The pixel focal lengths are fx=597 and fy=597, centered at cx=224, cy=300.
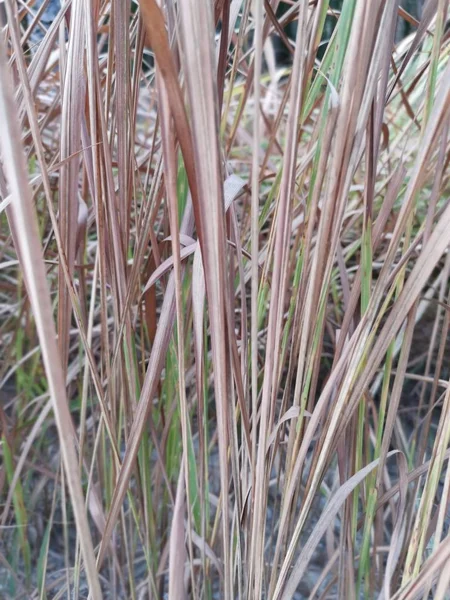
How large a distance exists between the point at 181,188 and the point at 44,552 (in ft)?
0.92

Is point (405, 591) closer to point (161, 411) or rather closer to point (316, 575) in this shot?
point (161, 411)

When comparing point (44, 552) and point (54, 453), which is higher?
point (44, 552)

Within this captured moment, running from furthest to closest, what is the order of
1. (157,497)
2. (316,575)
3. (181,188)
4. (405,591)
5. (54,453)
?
(54,453), (316,575), (157,497), (181,188), (405,591)

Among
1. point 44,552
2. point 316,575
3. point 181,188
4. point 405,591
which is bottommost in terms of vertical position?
point 316,575

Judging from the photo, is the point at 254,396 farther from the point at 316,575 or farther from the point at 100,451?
the point at 316,575

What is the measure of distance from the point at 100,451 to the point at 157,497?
0.08 metres

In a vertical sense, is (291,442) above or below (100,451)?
above

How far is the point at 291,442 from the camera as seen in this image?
1.11ft

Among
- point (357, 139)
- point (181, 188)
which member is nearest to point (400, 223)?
point (357, 139)

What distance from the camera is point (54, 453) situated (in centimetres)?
85

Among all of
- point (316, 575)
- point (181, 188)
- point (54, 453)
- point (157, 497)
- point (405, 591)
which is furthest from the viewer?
point (54, 453)

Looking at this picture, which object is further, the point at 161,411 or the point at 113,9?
the point at 161,411

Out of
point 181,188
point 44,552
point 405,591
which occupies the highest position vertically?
point 181,188

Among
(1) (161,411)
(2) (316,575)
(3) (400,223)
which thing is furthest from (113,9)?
(2) (316,575)
